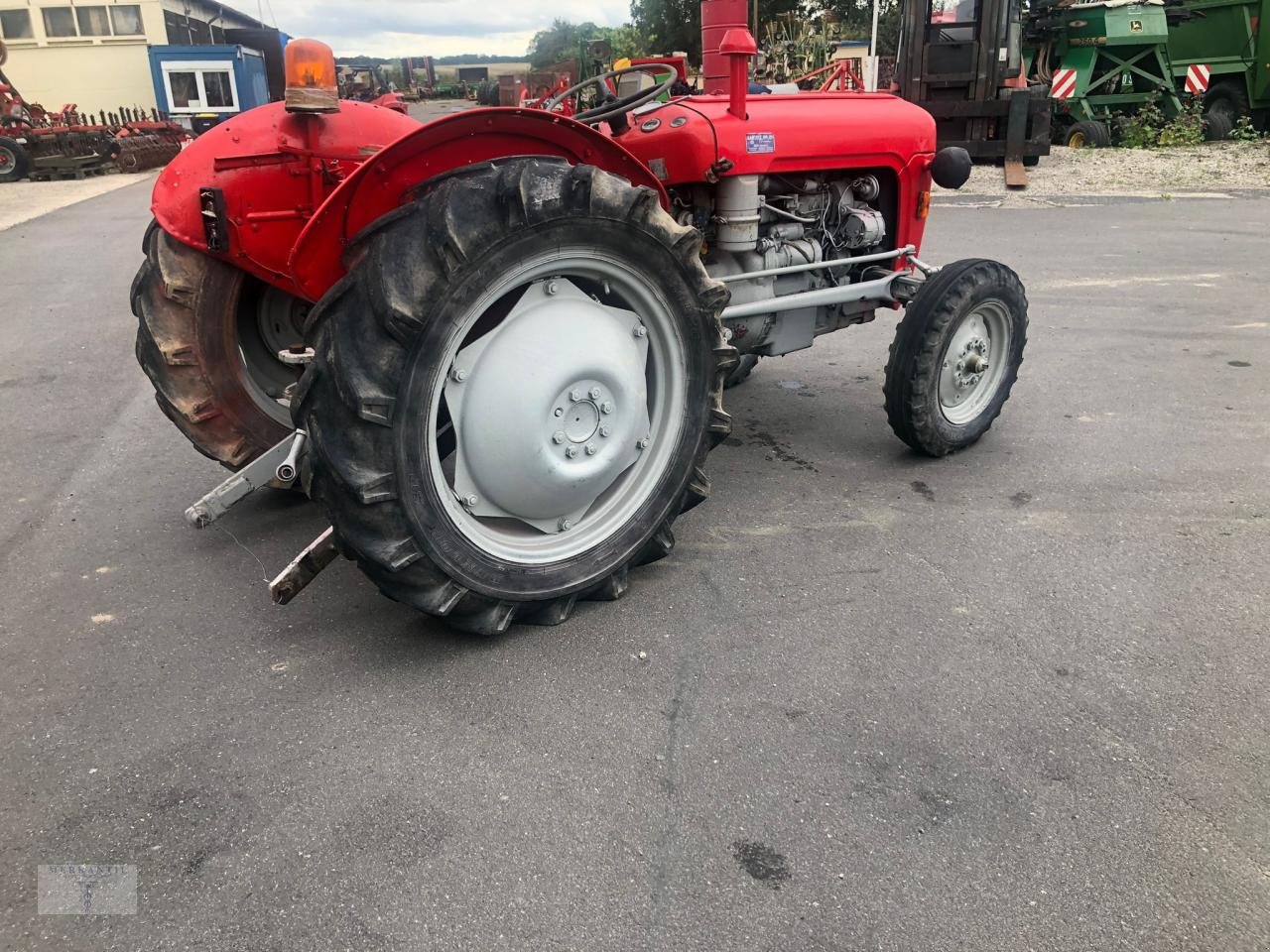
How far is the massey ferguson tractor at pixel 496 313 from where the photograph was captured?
2.58 metres

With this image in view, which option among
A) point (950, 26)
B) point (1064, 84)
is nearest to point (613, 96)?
point (950, 26)

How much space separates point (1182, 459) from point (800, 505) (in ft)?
6.05

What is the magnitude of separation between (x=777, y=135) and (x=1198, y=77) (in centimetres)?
1695

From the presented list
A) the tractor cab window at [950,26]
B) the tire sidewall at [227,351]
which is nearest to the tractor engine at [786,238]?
the tire sidewall at [227,351]

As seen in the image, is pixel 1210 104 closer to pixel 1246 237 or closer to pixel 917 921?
pixel 1246 237

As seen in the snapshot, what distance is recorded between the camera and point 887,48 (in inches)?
1339

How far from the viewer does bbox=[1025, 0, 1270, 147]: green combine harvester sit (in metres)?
16.4

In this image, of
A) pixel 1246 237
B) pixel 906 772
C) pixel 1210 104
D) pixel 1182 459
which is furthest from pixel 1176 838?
pixel 1210 104

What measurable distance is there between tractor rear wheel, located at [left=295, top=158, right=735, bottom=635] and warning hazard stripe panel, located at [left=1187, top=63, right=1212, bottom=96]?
18.0 m

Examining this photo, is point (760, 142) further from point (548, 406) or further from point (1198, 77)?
point (1198, 77)

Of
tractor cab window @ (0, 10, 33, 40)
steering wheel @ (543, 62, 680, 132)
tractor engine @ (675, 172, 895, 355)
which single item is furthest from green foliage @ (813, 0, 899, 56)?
steering wheel @ (543, 62, 680, 132)

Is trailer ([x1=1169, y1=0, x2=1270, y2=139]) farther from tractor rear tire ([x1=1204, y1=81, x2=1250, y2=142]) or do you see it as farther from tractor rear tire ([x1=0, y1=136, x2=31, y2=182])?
tractor rear tire ([x1=0, y1=136, x2=31, y2=182])

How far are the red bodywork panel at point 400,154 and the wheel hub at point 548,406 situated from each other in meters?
0.45

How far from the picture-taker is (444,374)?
8.82 feet
